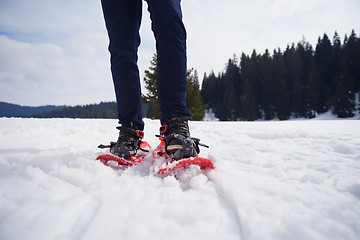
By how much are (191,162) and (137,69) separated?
0.87 meters

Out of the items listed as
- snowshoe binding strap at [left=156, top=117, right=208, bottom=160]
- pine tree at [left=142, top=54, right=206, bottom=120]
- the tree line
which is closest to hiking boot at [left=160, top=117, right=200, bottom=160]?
snowshoe binding strap at [left=156, top=117, right=208, bottom=160]

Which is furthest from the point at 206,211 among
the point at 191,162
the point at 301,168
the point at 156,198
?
the point at 301,168

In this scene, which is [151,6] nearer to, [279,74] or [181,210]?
[181,210]

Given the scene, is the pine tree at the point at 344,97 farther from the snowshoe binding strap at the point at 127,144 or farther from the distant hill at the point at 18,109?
the distant hill at the point at 18,109

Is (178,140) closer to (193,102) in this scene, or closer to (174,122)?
(174,122)

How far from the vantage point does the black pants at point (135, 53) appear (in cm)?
111

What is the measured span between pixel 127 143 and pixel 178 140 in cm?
41

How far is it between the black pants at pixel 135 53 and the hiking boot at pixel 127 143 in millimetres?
76

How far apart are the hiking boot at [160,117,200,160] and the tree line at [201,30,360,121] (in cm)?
3310

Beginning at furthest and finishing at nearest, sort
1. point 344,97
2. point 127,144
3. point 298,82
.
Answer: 1. point 298,82
2. point 344,97
3. point 127,144

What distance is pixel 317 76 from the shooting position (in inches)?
1155

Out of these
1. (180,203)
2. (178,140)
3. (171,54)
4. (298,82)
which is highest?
(298,82)

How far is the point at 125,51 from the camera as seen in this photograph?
1.30 metres

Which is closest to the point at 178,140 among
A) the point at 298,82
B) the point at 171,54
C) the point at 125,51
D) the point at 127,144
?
the point at 127,144
